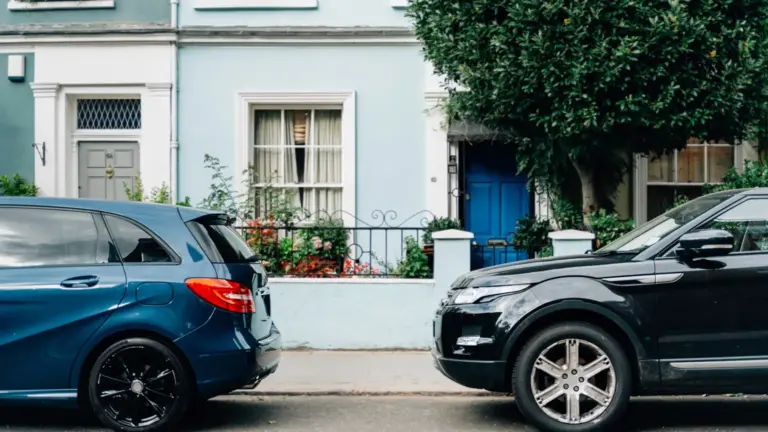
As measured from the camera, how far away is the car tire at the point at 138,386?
626 centimetres

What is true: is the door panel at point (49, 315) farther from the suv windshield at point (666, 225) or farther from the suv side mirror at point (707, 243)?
the suv side mirror at point (707, 243)

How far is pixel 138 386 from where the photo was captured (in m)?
6.27

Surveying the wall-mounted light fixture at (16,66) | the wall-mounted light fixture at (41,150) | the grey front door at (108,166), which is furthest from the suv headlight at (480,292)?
the wall-mounted light fixture at (16,66)

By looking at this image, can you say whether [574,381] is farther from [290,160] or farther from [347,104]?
[290,160]

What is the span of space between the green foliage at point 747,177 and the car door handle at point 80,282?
7.85 metres

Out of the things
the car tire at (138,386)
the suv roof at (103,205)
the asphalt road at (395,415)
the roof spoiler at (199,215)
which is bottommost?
the asphalt road at (395,415)

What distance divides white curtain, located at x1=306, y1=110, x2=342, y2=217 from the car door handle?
631 cm

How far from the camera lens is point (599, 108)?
969 centimetres

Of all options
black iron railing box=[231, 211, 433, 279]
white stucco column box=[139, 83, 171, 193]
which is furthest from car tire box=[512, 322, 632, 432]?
white stucco column box=[139, 83, 171, 193]

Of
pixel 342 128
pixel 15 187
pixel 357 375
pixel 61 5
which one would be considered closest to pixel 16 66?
pixel 61 5

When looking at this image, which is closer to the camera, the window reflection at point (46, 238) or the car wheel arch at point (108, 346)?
the car wheel arch at point (108, 346)

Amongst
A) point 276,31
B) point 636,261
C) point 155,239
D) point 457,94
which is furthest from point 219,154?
point 636,261

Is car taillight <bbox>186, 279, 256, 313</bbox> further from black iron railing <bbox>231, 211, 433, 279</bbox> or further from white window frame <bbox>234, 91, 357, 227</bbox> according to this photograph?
white window frame <bbox>234, 91, 357, 227</bbox>

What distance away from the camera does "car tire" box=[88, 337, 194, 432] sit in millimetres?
6262
